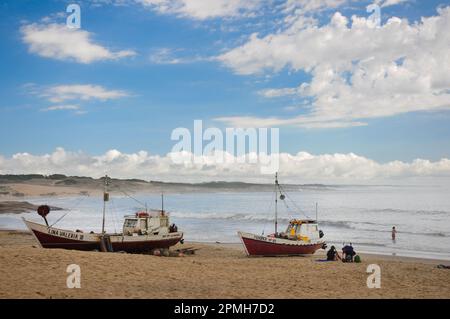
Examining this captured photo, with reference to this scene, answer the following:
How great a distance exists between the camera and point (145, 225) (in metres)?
31.7

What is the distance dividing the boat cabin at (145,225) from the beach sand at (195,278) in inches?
301

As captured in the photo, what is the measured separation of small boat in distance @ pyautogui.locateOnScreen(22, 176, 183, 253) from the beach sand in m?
5.18

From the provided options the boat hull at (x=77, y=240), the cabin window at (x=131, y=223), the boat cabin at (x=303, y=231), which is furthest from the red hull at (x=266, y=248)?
the cabin window at (x=131, y=223)

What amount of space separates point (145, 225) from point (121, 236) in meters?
2.95

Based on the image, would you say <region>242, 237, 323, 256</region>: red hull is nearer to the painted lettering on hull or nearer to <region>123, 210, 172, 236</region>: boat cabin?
<region>123, 210, 172, 236</region>: boat cabin

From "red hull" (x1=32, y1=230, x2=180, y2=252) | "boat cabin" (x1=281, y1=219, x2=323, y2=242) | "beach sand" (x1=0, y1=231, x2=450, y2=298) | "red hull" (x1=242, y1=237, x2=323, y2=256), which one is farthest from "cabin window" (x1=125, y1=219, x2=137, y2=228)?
"boat cabin" (x1=281, y1=219, x2=323, y2=242)

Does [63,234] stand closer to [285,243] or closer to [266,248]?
[266,248]

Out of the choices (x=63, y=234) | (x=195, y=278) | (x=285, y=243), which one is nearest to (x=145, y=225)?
(x=63, y=234)

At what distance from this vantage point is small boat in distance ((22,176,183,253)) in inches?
1087

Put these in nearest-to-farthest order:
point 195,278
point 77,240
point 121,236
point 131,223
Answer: point 195,278
point 77,240
point 121,236
point 131,223

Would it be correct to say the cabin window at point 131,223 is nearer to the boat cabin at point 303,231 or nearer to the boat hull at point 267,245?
the boat hull at point 267,245
